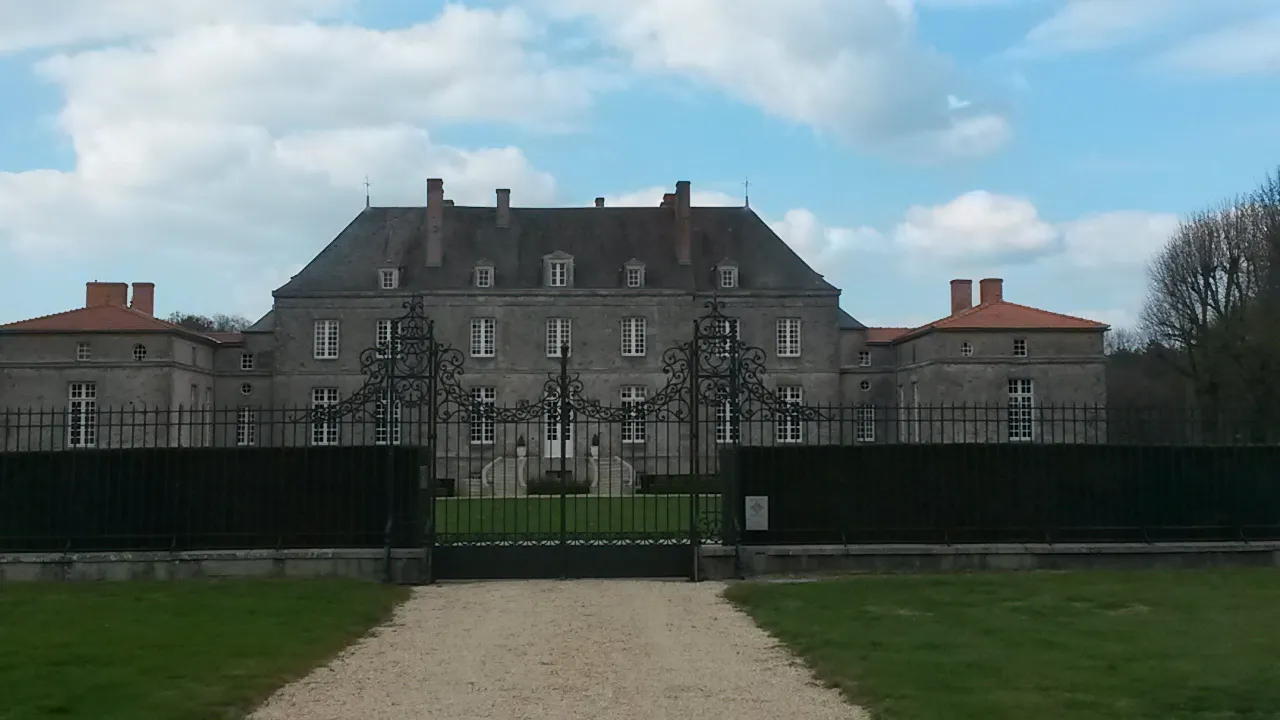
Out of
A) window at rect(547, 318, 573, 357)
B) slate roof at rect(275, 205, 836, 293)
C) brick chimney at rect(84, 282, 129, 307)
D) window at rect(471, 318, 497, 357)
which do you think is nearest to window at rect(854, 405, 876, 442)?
slate roof at rect(275, 205, 836, 293)

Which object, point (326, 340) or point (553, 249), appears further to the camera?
point (553, 249)

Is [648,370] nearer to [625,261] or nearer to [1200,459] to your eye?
[625,261]

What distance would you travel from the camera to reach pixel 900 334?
Result: 3966cm

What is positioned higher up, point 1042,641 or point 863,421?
point 863,421

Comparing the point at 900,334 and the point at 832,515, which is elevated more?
the point at 900,334

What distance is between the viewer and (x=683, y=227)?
121 feet

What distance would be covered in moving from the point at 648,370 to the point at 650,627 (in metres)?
26.7

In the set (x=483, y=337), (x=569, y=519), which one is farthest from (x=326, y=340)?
(x=569, y=519)

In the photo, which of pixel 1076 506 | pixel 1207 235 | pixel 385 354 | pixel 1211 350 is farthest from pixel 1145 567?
pixel 1207 235

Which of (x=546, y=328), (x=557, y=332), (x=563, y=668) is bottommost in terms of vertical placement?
(x=563, y=668)

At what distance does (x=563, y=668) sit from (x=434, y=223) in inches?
1205

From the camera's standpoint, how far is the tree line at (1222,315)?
26.4 m

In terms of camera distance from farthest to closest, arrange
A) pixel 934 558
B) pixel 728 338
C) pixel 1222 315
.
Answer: pixel 1222 315 < pixel 728 338 < pixel 934 558

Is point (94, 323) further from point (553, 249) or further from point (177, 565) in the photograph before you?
point (177, 565)
